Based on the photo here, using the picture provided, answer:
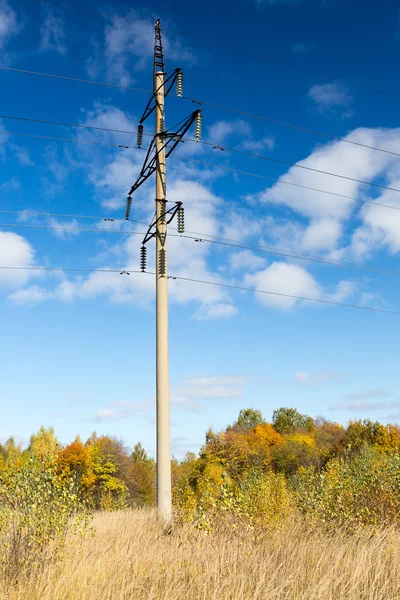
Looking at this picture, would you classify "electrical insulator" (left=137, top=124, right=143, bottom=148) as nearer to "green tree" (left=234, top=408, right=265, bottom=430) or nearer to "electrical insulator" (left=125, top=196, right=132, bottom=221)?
"electrical insulator" (left=125, top=196, right=132, bottom=221)

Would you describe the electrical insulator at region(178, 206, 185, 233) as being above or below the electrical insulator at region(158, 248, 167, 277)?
above

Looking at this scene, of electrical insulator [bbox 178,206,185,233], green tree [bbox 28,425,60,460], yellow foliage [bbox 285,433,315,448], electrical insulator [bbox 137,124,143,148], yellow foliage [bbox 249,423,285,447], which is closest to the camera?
electrical insulator [bbox 178,206,185,233]

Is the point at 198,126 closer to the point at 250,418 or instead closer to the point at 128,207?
the point at 128,207

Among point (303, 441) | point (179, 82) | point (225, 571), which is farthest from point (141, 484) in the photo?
point (225, 571)

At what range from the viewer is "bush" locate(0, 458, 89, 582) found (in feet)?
26.0

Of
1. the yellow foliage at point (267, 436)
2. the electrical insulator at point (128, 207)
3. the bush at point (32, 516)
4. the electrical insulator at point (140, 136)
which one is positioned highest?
the electrical insulator at point (140, 136)

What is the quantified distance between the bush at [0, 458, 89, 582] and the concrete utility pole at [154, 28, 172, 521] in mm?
3443

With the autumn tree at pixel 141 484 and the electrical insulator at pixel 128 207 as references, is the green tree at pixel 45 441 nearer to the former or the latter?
the autumn tree at pixel 141 484

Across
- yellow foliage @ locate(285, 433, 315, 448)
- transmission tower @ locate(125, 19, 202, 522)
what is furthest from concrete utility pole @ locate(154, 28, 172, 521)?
yellow foliage @ locate(285, 433, 315, 448)

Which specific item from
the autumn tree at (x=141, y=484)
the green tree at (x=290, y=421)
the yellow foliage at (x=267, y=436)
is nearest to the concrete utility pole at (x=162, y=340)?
the autumn tree at (x=141, y=484)

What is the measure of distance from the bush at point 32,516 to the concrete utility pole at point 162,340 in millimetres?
3443

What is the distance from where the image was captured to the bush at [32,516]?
312 inches

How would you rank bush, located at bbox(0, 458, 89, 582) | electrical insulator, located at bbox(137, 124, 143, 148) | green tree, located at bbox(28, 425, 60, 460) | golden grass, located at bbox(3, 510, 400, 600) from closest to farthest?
golden grass, located at bbox(3, 510, 400, 600), bush, located at bbox(0, 458, 89, 582), electrical insulator, located at bbox(137, 124, 143, 148), green tree, located at bbox(28, 425, 60, 460)

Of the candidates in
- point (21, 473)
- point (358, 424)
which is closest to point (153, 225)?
point (21, 473)
